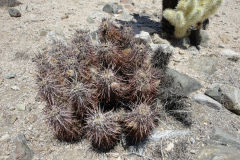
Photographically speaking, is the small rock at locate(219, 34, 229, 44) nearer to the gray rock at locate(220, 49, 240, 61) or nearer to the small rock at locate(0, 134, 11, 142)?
the gray rock at locate(220, 49, 240, 61)

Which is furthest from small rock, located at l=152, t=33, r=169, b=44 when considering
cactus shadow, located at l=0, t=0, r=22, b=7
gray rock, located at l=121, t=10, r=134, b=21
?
cactus shadow, located at l=0, t=0, r=22, b=7

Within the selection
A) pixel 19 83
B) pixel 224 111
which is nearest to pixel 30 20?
pixel 19 83

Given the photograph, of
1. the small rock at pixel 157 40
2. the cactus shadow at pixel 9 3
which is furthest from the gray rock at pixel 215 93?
the cactus shadow at pixel 9 3

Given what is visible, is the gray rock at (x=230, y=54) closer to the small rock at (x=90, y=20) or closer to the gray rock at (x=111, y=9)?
the gray rock at (x=111, y=9)

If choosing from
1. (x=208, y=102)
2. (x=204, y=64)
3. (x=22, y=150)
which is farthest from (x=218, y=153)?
(x=22, y=150)

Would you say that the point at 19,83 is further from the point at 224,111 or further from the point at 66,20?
the point at 224,111

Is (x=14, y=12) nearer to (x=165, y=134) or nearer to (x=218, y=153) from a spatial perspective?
(x=165, y=134)
